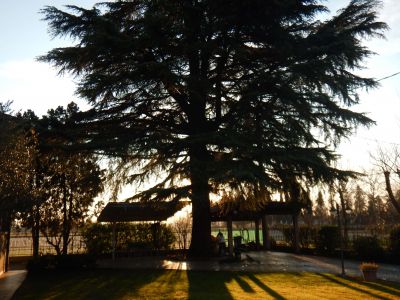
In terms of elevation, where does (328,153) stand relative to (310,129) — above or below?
below

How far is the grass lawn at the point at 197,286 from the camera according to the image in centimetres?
1134

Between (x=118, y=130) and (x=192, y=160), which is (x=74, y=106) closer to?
(x=118, y=130)

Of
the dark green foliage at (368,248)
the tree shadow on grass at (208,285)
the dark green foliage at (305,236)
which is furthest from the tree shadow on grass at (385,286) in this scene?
the dark green foliage at (305,236)

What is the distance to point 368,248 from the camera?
20688mm

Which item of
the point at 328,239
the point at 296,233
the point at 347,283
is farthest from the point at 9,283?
the point at 328,239

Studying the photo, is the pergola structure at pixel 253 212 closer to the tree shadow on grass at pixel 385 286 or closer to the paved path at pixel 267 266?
the paved path at pixel 267 266

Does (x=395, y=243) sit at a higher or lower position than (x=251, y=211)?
lower

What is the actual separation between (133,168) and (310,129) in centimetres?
922

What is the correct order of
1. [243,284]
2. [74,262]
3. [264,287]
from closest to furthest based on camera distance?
1. [264,287]
2. [243,284]
3. [74,262]

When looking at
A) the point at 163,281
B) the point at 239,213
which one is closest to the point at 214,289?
the point at 163,281

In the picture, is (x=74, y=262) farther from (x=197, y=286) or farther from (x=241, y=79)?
(x=241, y=79)

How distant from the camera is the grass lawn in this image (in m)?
11.3

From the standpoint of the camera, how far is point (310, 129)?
55.7 feet

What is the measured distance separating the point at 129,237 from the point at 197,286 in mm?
12850
